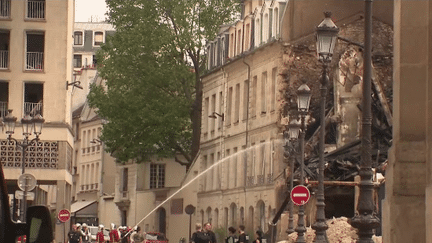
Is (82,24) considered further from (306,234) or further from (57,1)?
(306,234)

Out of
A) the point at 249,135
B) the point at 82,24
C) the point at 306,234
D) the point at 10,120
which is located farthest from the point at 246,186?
the point at 82,24

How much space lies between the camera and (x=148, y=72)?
256 ft

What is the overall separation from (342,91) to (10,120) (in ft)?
53.8

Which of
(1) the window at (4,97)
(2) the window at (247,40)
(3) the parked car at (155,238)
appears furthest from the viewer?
(2) the window at (247,40)

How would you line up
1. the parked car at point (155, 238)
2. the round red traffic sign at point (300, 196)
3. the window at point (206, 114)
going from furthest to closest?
the window at point (206, 114) → the parked car at point (155, 238) → the round red traffic sign at point (300, 196)

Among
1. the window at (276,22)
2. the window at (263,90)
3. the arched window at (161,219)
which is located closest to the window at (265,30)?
the window at (276,22)

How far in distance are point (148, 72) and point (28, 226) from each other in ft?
227

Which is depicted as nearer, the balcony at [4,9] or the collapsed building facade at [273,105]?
the collapsed building facade at [273,105]

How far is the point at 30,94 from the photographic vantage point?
224 feet

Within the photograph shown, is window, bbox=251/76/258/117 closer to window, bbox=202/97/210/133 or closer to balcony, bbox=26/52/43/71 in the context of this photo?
window, bbox=202/97/210/133

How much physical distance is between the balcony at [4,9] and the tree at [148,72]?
31.5ft

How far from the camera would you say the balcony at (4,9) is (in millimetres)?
68438

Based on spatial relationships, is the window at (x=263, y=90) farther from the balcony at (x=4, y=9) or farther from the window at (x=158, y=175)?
the window at (x=158, y=175)

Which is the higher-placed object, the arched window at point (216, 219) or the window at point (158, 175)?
the window at point (158, 175)
